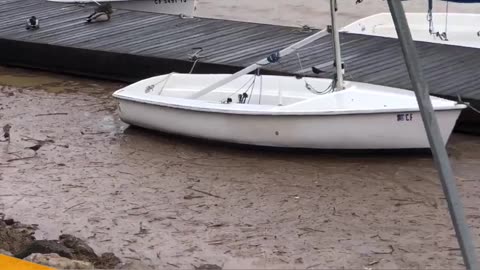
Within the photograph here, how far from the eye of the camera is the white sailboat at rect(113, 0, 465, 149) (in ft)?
28.4

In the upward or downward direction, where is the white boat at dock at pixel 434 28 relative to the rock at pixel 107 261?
upward

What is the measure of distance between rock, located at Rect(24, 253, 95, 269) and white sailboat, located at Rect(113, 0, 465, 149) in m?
3.74

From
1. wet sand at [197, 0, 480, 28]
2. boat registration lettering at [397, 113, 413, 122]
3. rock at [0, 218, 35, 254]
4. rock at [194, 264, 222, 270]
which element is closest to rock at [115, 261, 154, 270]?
rock at [194, 264, 222, 270]

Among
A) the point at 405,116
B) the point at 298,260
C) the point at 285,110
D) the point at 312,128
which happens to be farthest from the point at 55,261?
the point at 405,116

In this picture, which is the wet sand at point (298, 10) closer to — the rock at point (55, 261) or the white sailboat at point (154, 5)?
the white sailboat at point (154, 5)

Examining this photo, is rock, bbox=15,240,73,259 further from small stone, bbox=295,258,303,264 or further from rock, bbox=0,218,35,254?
small stone, bbox=295,258,303,264

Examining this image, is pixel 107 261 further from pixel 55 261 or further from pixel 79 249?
pixel 55 261

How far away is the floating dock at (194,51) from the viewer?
10.6 metres

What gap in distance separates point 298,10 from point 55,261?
15.0 metres

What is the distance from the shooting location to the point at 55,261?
5387 millimetres

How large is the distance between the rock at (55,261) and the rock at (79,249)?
0.64 m

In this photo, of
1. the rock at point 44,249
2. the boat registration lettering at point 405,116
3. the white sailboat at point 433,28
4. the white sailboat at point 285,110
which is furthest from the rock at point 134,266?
the white sailboat at point 433,28

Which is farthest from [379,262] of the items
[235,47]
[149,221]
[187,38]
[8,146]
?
[187,38]

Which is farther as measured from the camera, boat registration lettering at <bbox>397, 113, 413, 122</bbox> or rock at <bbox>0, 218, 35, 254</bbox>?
boat registration lettering at <bbox>397, 113, 413, 122</bbox>
